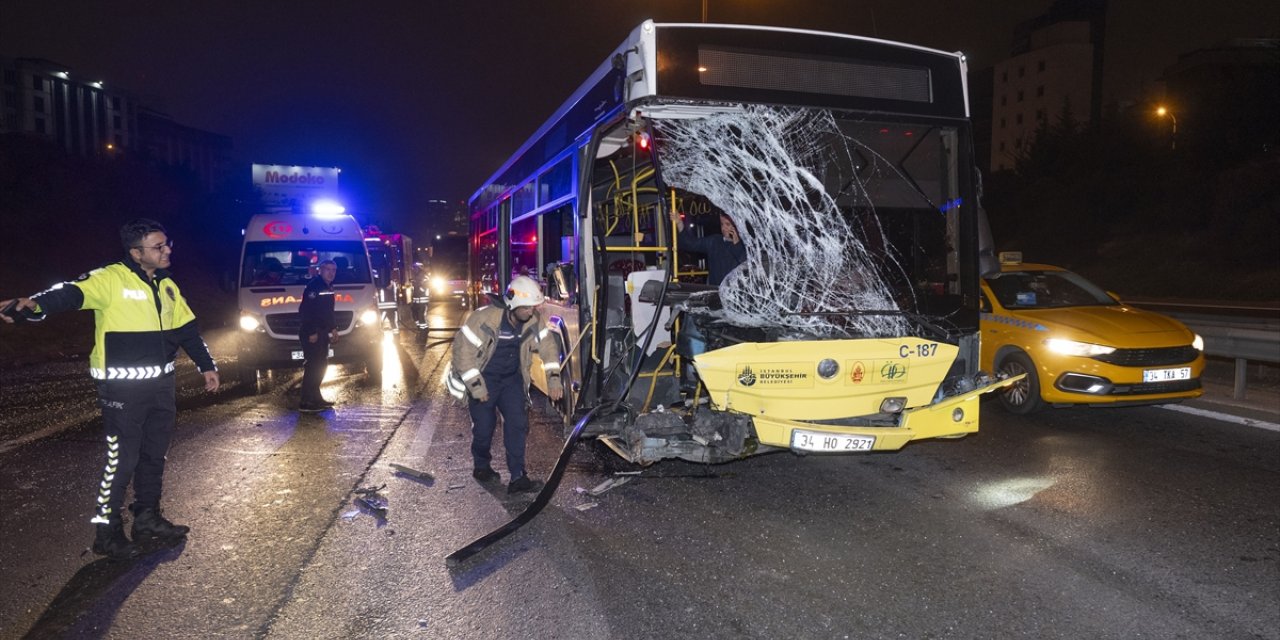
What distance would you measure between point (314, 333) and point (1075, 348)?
318 inches

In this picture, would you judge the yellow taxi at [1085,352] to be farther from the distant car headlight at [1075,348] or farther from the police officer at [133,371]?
the police officer at [133,371]

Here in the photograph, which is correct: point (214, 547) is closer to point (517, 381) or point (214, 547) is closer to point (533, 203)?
point (517, 381)

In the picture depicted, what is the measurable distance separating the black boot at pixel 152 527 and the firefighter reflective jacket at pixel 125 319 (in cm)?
86

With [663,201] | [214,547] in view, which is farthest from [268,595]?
[663,201]

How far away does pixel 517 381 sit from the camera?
598 cm

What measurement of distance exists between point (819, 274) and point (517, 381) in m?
2.36

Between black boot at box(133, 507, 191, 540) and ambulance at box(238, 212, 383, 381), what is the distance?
5.51m

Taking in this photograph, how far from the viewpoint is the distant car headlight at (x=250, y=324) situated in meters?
10.9

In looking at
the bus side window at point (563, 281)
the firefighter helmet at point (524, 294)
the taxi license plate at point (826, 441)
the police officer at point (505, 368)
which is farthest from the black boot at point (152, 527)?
the taxi license plate at point (826, 441)

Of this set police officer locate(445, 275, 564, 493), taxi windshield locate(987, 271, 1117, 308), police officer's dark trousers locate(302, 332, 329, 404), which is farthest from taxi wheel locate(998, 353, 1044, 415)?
police officer's dark trousers locate(302, 332, 329, 404)

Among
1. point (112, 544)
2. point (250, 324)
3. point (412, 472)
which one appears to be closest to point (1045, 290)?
point (412, 472)

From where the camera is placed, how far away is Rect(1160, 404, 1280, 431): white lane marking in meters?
7.55

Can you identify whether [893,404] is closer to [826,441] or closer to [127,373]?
[826,441]

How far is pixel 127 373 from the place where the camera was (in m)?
4.64
